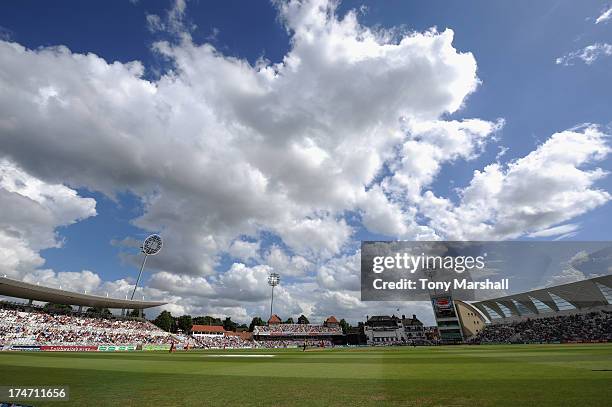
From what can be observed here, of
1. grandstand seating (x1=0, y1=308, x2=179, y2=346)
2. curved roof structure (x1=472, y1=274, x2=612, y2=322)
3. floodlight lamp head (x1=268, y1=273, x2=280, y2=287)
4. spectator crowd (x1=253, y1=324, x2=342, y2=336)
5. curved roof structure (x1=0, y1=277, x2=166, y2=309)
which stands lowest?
grandstand seating (x1=0, y1=308, x2=179, y2=346)

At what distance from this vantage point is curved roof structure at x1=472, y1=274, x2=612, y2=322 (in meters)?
67.2

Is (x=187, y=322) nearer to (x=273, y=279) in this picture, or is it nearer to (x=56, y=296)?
(x=273, y=279)

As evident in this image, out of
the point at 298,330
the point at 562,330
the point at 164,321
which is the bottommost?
the point at 298,330

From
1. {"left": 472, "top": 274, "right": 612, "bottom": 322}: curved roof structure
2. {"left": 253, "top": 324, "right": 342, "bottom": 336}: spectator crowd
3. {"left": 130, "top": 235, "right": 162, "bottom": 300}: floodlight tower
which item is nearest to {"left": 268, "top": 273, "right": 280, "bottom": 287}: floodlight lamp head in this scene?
{"left": 253, "top": 324, "right": 342, "bottom": 336}: spectator crowd

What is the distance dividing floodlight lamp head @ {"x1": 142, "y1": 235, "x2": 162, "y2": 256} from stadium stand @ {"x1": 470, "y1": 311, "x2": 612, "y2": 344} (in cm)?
8356

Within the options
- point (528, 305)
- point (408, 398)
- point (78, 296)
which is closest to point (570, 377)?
point (408, 398)

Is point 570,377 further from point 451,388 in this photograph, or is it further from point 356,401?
point 356,401

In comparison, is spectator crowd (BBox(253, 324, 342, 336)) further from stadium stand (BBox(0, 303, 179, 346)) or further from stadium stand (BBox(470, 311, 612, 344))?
stadium stand (BBox(470, 311, 612, 344))

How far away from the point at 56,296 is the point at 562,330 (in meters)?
96.4

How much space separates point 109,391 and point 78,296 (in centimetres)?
6862

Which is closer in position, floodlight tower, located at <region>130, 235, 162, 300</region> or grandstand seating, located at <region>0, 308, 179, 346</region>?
grandstand seating, located at <region>0, 308, 179, 346</region>

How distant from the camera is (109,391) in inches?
466

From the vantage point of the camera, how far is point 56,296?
6606 cm

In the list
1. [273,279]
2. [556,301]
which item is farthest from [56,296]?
[556,301]
